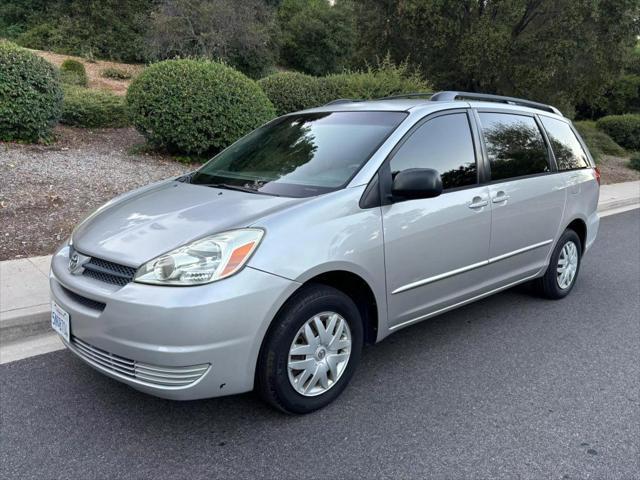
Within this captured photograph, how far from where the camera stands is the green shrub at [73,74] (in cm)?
1623

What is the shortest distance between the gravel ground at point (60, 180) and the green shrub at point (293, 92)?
2554 mm

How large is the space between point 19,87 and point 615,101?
94.9 feet

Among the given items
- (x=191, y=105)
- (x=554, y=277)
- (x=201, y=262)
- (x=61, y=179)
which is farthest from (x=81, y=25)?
(x=201, y=262)

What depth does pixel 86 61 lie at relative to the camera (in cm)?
2531

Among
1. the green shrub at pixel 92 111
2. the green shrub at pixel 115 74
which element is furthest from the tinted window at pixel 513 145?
the green shrub at pixel 115 74

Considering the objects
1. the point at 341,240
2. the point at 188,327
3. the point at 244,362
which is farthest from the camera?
the point at 341,240

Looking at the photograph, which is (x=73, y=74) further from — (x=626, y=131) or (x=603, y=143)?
(x=626, y=131)

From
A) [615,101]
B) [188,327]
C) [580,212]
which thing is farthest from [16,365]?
[615,101]

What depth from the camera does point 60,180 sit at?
7328 millimetres

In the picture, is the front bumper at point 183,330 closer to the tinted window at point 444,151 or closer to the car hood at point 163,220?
the car hood at point 163,220

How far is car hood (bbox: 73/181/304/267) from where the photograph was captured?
2859mm

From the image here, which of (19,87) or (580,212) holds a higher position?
(19,87)

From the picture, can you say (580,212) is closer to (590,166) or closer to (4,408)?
(590,166)

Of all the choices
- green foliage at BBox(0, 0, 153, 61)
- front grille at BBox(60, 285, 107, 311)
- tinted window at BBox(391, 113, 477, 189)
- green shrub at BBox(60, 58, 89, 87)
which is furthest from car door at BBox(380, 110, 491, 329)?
green foliage at BBox(0, 0, 153, 61)
